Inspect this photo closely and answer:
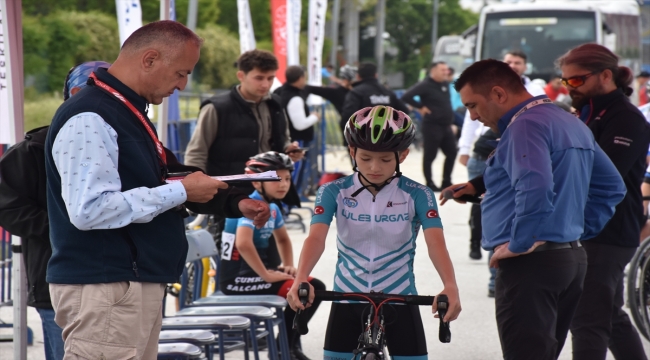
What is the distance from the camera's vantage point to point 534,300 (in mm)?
4121

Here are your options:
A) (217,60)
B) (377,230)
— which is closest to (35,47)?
(217,60)

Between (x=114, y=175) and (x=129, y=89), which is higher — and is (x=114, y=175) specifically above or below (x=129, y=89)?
below

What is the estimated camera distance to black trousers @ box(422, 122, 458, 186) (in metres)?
16.1

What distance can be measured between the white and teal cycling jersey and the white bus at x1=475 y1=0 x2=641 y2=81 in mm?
16748

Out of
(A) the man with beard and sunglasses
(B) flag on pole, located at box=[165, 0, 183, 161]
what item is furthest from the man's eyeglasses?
(B) flag on pole, located at box=[165, 0, 183, 161]

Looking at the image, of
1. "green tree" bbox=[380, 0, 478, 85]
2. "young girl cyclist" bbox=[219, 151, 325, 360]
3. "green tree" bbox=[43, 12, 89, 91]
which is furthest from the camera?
"green tree" bbox=[380, 0, 478, 85]

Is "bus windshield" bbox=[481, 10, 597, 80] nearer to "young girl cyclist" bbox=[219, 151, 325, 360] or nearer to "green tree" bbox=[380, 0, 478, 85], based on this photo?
"young girl cyclist" bbox=[219, 151, 325, 360]

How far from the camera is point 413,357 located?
155 inches

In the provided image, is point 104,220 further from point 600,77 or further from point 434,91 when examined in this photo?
point 434,91

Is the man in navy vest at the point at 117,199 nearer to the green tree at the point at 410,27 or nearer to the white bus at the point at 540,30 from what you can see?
the white bus at the point at 540,30

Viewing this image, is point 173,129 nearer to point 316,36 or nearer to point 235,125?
point 235,125

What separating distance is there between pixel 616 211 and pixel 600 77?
741mm

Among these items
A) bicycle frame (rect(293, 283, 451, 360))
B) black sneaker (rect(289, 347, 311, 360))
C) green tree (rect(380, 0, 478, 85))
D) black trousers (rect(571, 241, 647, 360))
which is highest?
green tree (rect(380, 0, 478, 85))

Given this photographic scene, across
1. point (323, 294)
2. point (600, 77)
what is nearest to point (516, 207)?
point (323, 294)
